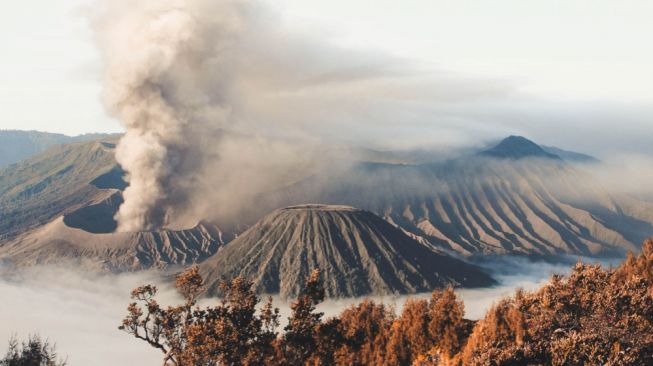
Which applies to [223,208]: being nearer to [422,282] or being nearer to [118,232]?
[118,232]

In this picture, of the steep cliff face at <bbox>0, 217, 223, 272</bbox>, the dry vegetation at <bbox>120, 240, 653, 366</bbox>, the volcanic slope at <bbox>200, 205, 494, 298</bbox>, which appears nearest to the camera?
the dry vegetation at <bbox>120, 240, 653, 366</bbox>

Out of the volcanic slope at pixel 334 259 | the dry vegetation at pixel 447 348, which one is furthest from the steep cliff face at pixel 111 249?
the dry vegetation at pixel 447 348

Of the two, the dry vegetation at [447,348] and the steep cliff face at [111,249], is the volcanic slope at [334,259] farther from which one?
the dry vegetation at [447,348]

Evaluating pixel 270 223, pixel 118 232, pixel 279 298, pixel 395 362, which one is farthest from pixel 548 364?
pixel 118 232

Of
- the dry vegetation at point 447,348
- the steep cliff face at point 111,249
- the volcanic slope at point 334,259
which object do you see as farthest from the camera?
the steep cliff face at point 111,249

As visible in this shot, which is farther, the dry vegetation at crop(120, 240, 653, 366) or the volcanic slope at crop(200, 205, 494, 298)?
the volcanic slope at crop(200, 205, 494, 298)

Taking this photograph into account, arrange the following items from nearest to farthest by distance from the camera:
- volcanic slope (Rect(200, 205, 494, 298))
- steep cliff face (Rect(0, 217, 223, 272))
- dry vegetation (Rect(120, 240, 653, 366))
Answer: dry vegetation (Rect(120, 240, 653, 366)) → volcanic slope (Rect(200, 205, 494, 298)) → steep cliff face (Rect(0, 217, 223, 272))

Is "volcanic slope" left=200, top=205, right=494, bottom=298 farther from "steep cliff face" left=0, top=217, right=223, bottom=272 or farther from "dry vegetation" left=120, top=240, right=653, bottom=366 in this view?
"dry vegetation" left=120, top=240, right=653, bottom=366

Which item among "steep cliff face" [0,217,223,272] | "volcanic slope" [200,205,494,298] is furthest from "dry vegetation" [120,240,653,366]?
"steep cliff face" [0,217,223,272]

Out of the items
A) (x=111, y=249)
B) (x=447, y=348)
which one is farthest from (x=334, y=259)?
(x=447, y=348)
